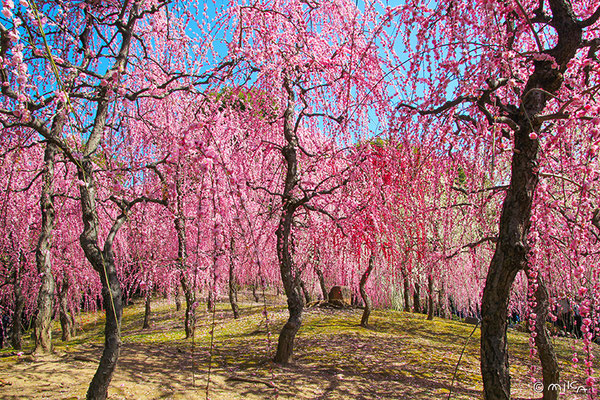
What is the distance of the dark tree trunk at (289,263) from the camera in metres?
5.98

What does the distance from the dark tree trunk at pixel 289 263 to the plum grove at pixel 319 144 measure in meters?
0.03

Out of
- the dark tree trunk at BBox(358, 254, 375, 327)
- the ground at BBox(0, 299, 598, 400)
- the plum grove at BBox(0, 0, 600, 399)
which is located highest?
the plum grove at BBox(0, 0, 600, 399)

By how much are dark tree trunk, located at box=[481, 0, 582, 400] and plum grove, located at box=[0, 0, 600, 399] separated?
1 cm

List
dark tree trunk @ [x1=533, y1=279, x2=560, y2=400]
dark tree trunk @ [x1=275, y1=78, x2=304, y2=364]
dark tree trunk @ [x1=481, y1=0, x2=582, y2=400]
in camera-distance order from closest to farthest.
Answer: dark tree trunk @ [x1=481, y1=0, x2=582, y2=400] < dark tree trunk @ [x1=533, y1=279, x2=560, y2=400] < dark tree trunk @ [x1=275, y1=78, x2=304, y2=364]

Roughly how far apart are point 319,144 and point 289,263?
2.51 m

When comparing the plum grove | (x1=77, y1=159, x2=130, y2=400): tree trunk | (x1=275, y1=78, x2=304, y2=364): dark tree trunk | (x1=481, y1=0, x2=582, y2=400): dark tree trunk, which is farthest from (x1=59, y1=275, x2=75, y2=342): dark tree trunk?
(x1=481, y1=0, x2=582, y2=400): dark tree trunk

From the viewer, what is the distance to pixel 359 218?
18.9 feet

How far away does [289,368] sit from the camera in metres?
5.84

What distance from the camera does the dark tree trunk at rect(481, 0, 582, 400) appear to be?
2.94 m

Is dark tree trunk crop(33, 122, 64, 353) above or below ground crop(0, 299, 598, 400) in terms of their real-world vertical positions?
above

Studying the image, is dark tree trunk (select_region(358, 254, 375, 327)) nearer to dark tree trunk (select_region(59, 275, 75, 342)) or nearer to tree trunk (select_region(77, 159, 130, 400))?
tree trunk (select_region(77, 159, 130, 400))

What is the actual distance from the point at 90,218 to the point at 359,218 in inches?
138

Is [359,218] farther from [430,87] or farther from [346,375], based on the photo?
[430,87]

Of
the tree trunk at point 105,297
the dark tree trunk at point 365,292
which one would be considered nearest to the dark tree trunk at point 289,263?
the tree trunk at point 105,297
